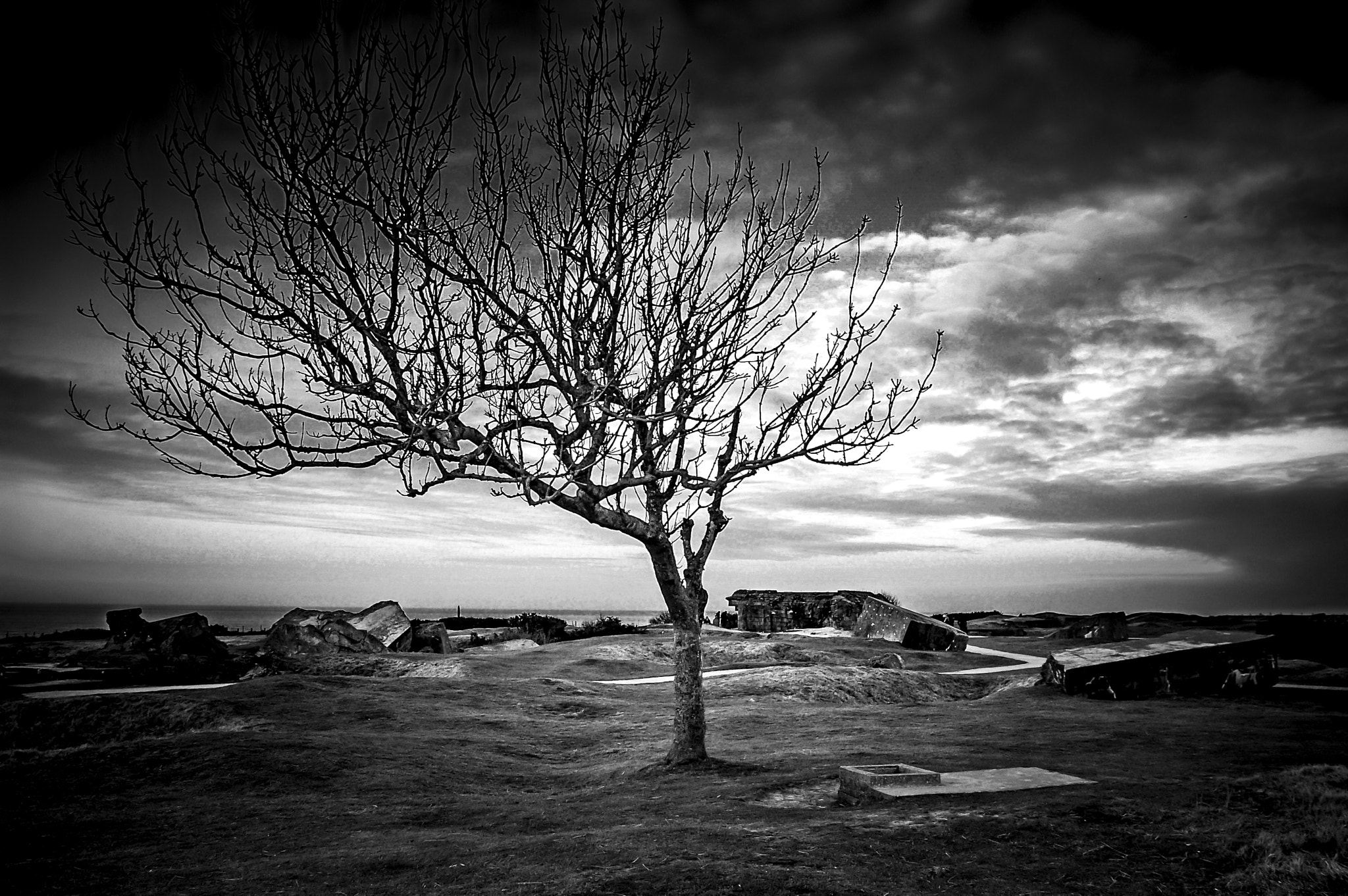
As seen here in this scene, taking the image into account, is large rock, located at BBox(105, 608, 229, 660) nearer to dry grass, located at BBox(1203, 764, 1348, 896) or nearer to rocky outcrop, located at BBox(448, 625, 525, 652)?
rocky outcrop, located at BBox(448, 625, 525, 652)

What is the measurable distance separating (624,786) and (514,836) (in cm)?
294

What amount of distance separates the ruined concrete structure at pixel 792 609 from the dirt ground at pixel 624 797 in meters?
20.0

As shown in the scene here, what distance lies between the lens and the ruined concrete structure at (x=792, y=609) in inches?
1581

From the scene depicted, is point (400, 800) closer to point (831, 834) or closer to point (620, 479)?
point (620, 479)

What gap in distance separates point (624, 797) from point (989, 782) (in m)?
4.42

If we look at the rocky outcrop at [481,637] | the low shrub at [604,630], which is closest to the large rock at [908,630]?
the low shrub at [604,630]

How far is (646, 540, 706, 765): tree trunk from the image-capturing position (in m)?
12.1

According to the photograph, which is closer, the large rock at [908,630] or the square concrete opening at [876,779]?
the square concrete opening at [876,779]

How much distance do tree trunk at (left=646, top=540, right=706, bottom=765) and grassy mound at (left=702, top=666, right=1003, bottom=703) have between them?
9.14 meters

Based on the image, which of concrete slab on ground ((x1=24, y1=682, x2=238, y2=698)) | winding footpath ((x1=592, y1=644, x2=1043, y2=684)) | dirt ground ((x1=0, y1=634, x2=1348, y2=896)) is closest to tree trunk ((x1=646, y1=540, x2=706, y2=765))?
dirt ground ((x1=0, y1=634, x2=1348, y2=896))

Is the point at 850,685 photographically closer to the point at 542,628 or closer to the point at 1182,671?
the point at 1182,671

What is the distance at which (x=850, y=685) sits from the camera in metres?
21.7

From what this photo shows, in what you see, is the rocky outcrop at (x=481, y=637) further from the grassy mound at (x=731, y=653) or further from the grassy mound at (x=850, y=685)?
the grassy mound at (x=850, y=685)

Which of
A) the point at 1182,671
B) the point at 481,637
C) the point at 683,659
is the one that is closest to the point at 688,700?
the point at 683,659
